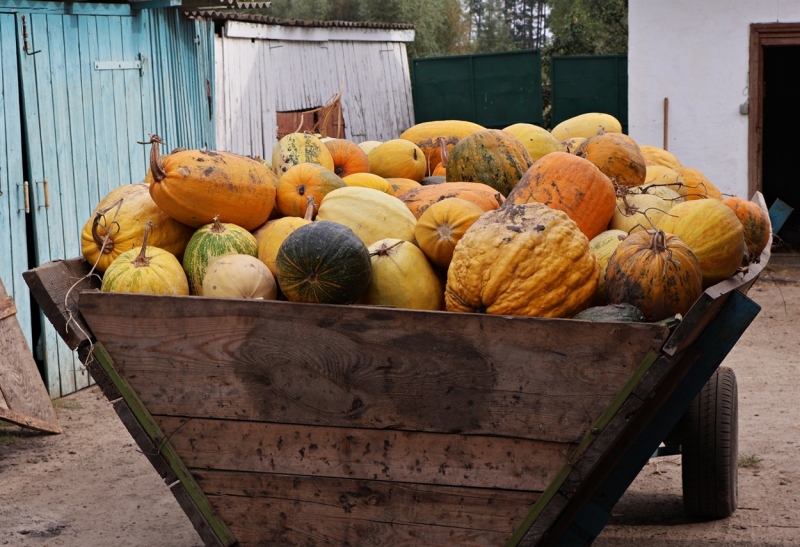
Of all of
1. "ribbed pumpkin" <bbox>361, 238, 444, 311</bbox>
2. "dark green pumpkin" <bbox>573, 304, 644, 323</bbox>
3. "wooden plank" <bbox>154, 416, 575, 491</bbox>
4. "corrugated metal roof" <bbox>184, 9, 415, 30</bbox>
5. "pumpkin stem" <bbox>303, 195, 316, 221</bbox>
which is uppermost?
"corrugated metal roof" <bbox>184, 9, 415, 30</bbox>

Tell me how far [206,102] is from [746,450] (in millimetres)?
6071

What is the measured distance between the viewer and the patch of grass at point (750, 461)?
16.4ft

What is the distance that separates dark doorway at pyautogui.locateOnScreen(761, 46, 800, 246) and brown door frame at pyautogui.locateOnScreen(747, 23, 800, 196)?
13.4 feet

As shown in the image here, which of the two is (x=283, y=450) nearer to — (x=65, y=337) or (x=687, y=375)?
(x=65, y=337)

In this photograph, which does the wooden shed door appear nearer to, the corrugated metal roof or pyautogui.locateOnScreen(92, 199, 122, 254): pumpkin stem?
the corrugated metal roof

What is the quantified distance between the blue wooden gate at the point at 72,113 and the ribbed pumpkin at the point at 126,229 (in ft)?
10.8

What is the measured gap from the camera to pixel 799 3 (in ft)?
32.8

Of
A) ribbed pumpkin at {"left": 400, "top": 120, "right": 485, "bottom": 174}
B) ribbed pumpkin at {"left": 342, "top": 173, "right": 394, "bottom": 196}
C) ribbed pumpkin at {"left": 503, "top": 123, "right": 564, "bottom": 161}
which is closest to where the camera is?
ribbed pumpkin at {"left": 342, "top": 173, "right": 394, "bottom": 196}

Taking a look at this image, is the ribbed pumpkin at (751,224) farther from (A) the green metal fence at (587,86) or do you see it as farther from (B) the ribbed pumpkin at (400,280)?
(A) the green metal fence at (587,86)

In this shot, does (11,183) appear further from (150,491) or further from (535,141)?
(535,141)

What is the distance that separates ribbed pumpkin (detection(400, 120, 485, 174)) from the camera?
15.5ft

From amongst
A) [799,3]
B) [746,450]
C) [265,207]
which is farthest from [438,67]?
[265,207]

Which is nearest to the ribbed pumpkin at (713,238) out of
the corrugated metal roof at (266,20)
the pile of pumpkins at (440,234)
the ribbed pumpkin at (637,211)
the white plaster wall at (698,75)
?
the pile of pumpkins at (440,234)

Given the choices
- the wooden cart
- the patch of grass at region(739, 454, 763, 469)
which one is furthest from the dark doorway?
the wooden cart
